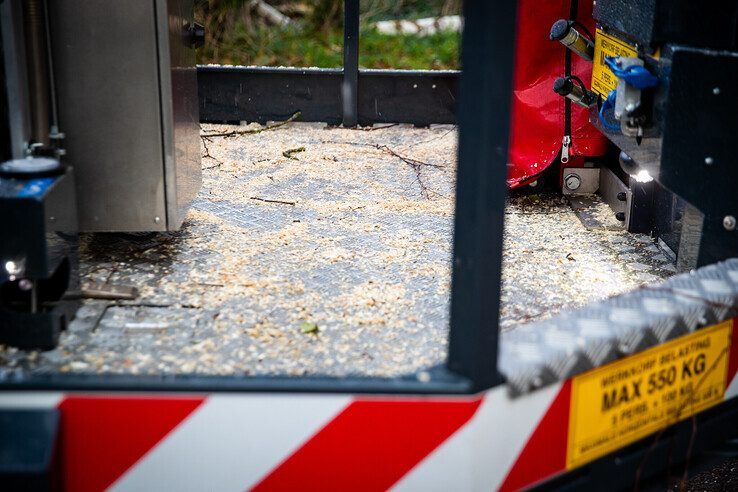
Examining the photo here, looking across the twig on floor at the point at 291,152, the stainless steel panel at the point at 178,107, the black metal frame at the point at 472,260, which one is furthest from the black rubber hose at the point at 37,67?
the twig on floor at the point at 291,152

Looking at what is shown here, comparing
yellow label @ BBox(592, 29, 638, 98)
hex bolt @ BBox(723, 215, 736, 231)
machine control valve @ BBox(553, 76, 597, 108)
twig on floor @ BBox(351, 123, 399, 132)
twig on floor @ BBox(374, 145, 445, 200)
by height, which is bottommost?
twig on floor @ BBox(374, 145, 445, 200)

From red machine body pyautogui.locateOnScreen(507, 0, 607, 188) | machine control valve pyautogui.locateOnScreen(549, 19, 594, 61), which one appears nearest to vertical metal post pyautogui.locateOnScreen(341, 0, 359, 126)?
red machine body pyautogui.locateOnScreen(507, 0, 607, 188)

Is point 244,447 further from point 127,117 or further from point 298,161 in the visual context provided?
point 298,161

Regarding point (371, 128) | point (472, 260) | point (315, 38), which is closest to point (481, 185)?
point (472, 260)

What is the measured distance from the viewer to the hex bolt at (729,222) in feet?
6.28

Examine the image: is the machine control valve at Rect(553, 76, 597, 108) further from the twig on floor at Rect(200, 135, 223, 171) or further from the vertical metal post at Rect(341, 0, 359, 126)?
the vertical metal post at Rect(341, 0, 359, 126)

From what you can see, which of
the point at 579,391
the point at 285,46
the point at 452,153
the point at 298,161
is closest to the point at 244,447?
the point at 579,391

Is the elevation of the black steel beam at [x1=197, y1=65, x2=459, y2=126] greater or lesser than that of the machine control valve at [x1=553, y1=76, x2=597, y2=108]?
lesser

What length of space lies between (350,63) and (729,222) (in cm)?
235

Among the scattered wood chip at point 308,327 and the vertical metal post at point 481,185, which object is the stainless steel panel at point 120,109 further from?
the vertical metal post at point 481,185

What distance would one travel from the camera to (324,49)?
8.09 metres

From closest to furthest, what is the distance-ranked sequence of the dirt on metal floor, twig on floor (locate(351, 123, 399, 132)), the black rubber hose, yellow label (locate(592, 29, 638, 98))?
the dirt on metal floor → the black rubber hose → yellow label (locate(592, 29, 638, 98)) → twig on floor (locate(351, 123, 399, 132))

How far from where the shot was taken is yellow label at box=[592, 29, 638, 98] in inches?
96.5

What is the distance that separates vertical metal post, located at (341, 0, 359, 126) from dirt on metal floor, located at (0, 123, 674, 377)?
0.67 m
